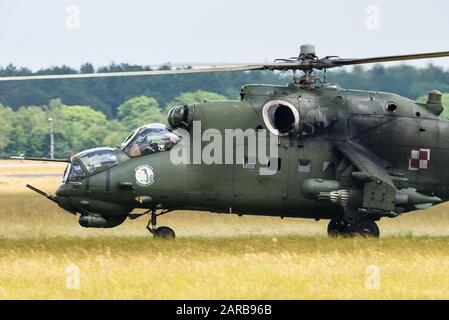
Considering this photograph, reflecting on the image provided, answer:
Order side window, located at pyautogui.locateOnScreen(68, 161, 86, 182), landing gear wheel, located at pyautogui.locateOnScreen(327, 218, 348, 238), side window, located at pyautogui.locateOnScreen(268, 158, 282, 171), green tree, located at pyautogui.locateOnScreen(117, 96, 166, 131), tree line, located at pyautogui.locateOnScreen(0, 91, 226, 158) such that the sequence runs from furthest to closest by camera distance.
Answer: green tree, located at pyautogui.locateOnScreen(117, 96, 166, 131) < tree line, located at pyautogui.locateOnScreen(0, 91, 226, 158) < landing gear wheel, located at pyautogui.locateOnScreen(327, 218, 348, 238) < side window, located at pyautogui.locateOnScreen(268, 158, 282, 171) < side window, located at pyautogui.locateOnScreen(68, 161, 86, 182)

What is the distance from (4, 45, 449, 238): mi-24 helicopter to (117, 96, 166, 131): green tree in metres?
41.9

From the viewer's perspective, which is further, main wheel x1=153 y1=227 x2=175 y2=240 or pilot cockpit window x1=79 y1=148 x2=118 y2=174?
main wheel x1=153 y1=227 x2=175 y2=240

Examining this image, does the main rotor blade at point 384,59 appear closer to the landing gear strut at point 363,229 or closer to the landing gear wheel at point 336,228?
the landing gear strut at point 363,229

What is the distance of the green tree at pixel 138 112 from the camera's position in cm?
6312

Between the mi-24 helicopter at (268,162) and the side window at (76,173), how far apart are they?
19mm

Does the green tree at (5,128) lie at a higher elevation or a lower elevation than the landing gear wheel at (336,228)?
lower

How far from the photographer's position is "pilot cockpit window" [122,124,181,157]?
19.5 metres

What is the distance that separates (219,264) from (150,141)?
3.97 meters

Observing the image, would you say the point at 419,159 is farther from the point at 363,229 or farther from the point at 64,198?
the point at 64,198

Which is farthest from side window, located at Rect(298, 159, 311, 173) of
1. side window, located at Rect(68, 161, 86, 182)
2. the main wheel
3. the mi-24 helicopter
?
side window, located at Rect(68, 161, 86, 182)

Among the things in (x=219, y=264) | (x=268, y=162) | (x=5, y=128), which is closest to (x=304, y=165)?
(x=268, y=162)

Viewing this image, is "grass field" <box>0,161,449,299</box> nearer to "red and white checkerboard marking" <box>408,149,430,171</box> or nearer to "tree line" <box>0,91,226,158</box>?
"red and white checkerboard marking" <box>408,149,430,171</box>

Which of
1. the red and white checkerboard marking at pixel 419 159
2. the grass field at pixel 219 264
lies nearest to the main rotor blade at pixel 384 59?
the red and white checkerboard marking at pixel 419 159
